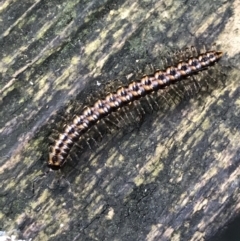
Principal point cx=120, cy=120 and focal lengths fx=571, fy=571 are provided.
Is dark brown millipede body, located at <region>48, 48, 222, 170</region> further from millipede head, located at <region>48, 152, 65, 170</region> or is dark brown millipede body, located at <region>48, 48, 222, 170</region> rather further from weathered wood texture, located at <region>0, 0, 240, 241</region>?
weathered wood texture, located at <region>0, 0, 240, 241</region>

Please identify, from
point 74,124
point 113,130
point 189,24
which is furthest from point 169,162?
point 189,24

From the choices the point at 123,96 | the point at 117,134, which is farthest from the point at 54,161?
the point at 123,96

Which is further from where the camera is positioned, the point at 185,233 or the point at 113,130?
the point at 113,130

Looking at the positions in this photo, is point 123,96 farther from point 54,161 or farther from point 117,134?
point 54,161

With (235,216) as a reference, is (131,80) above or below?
above

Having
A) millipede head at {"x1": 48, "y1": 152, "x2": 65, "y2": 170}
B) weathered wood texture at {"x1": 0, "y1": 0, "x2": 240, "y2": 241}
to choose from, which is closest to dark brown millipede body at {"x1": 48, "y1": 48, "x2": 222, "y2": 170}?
millipede head at {"x1": 48, "y1": 152, "x2": 65, "y2": 170}

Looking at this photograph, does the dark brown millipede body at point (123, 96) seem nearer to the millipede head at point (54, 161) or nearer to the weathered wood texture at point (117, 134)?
the millipede head at point (54, 161)

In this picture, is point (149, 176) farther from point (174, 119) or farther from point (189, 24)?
point (189, 24)
